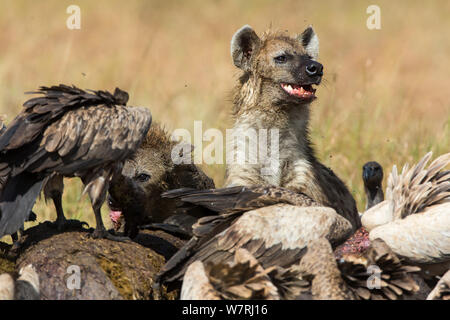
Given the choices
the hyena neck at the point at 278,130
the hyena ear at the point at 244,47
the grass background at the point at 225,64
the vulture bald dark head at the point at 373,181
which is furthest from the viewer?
Result: the grass background at the point at 225,64

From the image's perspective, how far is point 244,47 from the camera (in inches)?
305

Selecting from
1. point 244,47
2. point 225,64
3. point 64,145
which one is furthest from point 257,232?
point 225,64

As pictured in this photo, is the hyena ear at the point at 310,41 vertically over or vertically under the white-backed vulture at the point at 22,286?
over

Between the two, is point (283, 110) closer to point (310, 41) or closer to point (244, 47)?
point (244, 47)

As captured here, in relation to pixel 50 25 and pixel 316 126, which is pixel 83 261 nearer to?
pixel 316 126

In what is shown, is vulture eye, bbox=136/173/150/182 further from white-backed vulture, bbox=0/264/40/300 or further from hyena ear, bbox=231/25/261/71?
white-backed vulture, bbox=0/264/40/300

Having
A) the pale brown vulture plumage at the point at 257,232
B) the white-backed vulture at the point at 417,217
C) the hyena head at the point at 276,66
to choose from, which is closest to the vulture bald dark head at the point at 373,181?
the hyena head at the point at 276,66

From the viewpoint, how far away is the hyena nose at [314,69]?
23.5 feet

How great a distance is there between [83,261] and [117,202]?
36.9 inches

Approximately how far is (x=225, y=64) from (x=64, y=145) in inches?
418

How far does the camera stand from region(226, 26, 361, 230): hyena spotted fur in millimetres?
7227

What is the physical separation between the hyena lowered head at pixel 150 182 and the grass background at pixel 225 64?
1183mm

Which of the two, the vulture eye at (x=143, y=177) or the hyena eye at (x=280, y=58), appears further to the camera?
the hyena eye at (x=280, y=58)

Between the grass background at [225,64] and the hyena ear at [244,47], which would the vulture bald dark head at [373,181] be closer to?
the grass background at [225,64]
